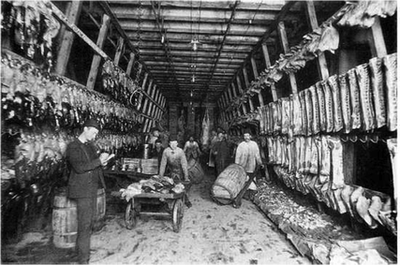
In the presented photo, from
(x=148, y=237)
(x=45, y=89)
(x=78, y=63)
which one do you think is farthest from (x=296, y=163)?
(x=78, y=63)

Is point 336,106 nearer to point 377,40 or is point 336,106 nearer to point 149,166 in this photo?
point 377,40

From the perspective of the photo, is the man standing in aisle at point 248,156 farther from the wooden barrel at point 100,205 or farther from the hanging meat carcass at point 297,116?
the wooden barrel at point 100,205

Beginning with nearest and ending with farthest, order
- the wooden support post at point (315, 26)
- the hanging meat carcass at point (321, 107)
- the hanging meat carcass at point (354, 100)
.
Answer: the hanging meat carcass at point (354, 100), the hanging meat carcass at point (321, 107), the wooden support post at point (315, 26)

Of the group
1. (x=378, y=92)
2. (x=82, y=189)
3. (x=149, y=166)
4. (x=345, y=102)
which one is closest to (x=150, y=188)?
(x=82, y=189)

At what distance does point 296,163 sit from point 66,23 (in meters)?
5.12

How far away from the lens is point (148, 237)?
4.62 metres

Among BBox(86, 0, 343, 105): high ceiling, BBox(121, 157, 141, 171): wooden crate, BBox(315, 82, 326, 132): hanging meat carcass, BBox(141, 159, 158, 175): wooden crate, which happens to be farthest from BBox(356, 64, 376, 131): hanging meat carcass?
BBox(121, 157, 141, 171): wooden crate

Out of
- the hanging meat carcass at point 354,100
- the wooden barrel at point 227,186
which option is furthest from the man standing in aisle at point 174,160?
the hanging meat carcass at point 354,100

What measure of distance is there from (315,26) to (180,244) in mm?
4751

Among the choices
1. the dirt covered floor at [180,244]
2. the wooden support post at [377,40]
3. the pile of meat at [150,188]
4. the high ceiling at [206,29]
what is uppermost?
the high ceiling at [206,29]

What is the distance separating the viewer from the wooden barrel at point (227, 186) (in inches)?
249

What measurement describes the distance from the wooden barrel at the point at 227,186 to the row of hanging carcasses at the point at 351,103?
1818 millimetres

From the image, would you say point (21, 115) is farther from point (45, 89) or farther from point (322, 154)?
point (322, 154)

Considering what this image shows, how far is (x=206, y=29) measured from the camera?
282 inches
